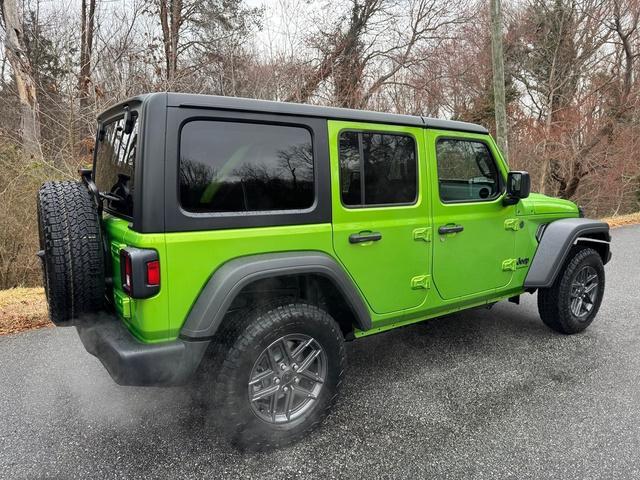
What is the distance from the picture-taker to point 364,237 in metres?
2.71

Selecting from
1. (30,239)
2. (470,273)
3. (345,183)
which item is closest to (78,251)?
(345,183)

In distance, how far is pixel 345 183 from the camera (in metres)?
2.70

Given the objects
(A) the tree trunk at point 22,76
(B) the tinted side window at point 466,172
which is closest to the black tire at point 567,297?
(B) the tinted side window at point 466,172

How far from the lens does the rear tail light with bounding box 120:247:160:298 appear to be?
6.70ft

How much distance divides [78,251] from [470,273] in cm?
262

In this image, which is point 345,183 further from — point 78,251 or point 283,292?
point 78,251

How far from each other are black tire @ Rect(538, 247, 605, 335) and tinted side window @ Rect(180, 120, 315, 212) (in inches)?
104

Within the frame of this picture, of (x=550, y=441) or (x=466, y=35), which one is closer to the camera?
(x=550, y=441)

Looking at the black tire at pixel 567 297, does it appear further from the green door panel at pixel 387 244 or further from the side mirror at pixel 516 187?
the green door panel at pixel 387 244

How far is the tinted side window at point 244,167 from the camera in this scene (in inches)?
87.4

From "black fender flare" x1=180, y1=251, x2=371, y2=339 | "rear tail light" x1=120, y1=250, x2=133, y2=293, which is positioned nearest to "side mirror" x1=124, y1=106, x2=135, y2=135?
"rear tail light" x1=120, y1=250, x2=133, y2=293

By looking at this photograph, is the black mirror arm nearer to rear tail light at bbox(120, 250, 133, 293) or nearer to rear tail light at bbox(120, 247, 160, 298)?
rear tail light at bbox(120, 247, 160, 298)

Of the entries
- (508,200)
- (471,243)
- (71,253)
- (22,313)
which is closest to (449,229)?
(471,243)

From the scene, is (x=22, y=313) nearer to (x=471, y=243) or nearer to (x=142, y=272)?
(x=142, y=272)
